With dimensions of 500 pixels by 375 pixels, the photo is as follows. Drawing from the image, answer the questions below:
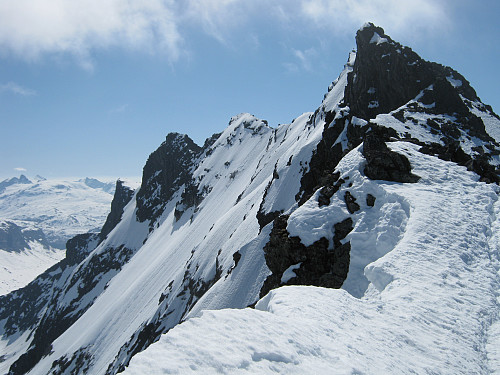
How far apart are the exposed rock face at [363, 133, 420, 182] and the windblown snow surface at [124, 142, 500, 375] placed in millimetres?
1644

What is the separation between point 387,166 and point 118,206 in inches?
7368

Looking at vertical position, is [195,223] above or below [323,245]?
above

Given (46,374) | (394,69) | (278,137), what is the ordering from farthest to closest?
(278,137)
(46,374)
(394,69)

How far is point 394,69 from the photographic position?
182ft

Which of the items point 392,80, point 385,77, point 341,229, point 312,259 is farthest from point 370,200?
point 385,77

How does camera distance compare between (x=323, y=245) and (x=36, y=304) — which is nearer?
(x=323, y=245)

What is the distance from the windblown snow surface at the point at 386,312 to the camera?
305 inches

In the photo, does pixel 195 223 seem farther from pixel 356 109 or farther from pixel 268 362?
pixel 268 362

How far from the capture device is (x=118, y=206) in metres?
187

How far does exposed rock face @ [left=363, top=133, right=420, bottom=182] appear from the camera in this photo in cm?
2144

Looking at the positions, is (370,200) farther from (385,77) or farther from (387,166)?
(385,77)

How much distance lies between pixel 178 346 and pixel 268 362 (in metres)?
2.19

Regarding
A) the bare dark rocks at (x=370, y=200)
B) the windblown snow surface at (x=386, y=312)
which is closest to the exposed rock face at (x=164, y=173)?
the bare dark rocks at (x=370, y=200)

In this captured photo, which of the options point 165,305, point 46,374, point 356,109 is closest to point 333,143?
point 356,109
